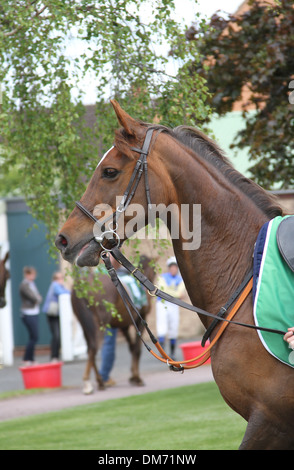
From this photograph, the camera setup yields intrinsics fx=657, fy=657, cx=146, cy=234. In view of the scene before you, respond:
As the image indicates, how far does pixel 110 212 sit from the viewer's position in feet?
12.0

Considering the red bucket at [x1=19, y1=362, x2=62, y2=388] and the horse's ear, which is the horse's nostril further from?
the red bucket at [x1=19, y1=362, x2=62, y2=388]

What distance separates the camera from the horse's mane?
12.2 ft

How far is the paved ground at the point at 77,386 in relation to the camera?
9.93 metres

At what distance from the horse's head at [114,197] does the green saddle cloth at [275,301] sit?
705 mm

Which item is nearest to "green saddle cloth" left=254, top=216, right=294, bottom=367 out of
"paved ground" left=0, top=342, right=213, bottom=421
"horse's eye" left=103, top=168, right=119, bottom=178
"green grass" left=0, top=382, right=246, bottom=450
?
"horse's eye" left=103, top=168, right=119, bottom=178

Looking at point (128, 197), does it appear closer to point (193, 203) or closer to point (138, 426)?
point (193, 203)

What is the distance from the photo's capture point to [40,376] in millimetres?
11383

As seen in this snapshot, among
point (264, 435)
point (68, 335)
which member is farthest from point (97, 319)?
point (264, 435)

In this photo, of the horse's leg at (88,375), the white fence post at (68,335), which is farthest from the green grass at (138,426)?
the white fence post at (68,335)

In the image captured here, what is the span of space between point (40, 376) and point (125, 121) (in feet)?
27.9

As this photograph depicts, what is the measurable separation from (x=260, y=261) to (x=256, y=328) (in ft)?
1.16

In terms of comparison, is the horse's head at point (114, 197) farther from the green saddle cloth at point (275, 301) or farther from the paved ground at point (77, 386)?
the paved ground at point (77, 386)

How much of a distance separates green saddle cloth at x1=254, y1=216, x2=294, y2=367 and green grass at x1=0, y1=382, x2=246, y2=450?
3.28 metres
